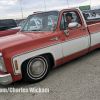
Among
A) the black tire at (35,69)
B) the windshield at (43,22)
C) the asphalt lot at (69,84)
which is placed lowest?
the asphalt lot at (69,84)

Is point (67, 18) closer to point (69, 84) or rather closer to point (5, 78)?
point (69, 84)

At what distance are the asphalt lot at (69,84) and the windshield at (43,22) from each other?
1.30m

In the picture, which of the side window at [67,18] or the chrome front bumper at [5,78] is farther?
the side window at [67,18]

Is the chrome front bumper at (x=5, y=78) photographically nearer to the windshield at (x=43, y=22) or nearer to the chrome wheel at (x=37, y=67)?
the chrome wheel at (x=37, y=67)

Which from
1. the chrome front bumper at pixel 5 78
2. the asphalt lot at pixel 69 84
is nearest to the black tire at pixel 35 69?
the asphalt lot at pixel 69 84

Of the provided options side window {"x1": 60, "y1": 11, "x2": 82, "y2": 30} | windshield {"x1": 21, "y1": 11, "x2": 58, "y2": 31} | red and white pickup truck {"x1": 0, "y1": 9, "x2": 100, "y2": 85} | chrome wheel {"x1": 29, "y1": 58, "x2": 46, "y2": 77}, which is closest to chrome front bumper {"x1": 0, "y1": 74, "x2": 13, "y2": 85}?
red and white pickup truck {"x1": 0, "y1": 9, "x2": 100, "y2": 85}

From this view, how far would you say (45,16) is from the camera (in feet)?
12.8

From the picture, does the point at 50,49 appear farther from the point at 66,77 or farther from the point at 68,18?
the point at 68,18

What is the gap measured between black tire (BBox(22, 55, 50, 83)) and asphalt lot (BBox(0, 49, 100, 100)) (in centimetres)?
15

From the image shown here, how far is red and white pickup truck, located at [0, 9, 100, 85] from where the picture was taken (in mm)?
2719

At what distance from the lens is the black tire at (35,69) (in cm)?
297

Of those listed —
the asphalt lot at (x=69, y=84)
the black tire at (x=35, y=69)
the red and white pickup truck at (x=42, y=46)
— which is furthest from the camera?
the black tire at (x=35, y=69)

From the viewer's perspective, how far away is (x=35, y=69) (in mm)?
3127

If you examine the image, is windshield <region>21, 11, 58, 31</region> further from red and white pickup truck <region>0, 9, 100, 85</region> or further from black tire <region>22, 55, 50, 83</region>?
black tire <region>22, 55, 50, 83</region>
